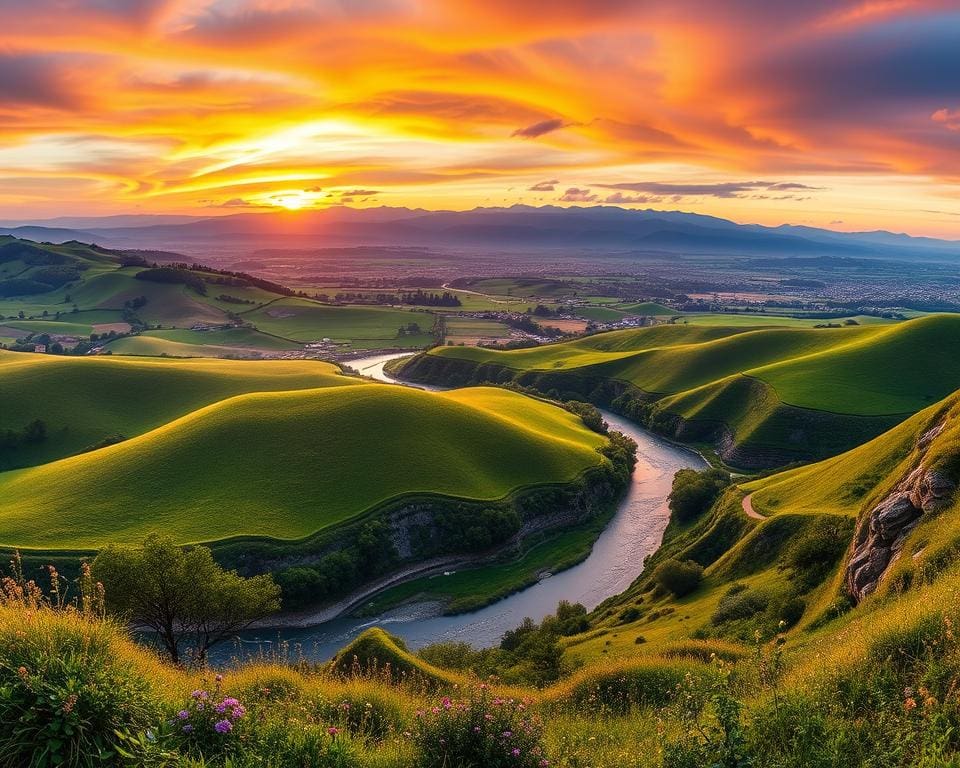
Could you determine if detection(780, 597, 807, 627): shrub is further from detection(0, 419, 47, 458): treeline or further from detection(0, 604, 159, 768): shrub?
detection(0, 419, 47, 458): treeline

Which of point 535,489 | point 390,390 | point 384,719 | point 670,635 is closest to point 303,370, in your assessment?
point 390,390

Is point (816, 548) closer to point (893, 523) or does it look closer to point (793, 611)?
point (793, 611)

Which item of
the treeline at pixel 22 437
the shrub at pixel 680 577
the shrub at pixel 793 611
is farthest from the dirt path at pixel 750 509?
the treeline at pixel 22 437

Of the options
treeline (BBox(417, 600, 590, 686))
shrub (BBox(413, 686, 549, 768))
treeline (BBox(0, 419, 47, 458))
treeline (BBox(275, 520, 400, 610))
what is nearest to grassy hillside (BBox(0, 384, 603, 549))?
treeline (BBox(275, 520, 400, 610))

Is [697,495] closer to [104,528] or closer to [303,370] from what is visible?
[104,528]

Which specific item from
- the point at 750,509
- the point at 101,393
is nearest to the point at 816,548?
the point at 750,509

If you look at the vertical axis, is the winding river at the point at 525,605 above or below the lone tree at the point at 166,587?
below

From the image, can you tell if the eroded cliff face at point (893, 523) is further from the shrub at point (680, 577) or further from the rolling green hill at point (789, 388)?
the rolling green hill at point (789, 388)
